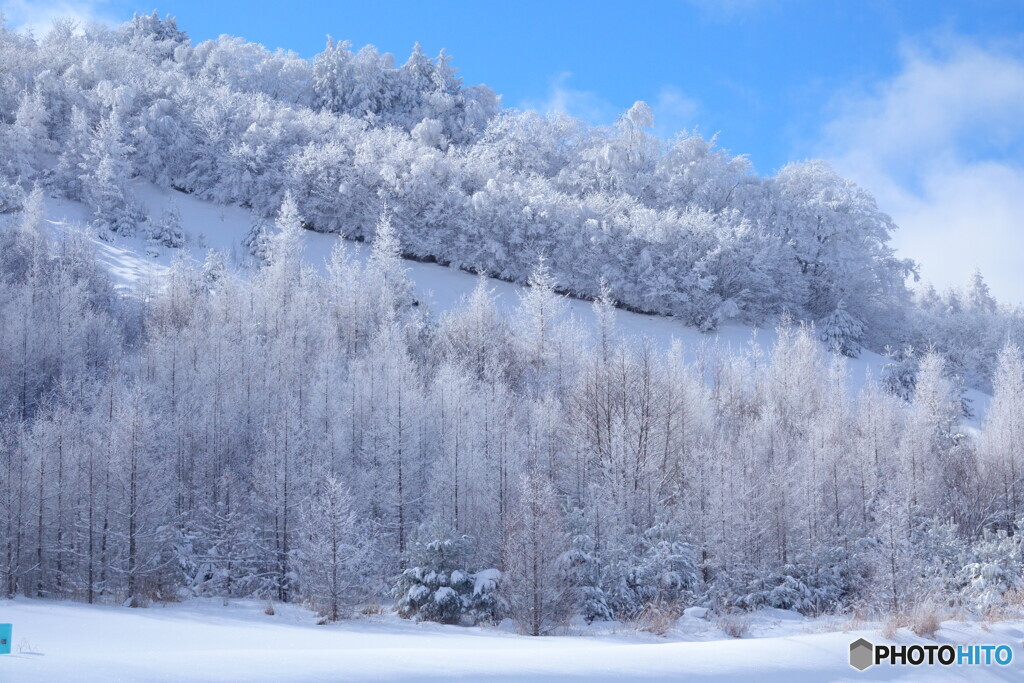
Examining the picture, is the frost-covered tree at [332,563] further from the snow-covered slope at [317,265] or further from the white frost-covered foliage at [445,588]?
the snow-covered slope at [317,265]

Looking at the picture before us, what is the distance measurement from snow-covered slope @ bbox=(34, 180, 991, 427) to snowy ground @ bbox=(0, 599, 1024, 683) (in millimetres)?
28220

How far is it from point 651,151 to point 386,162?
18.6m

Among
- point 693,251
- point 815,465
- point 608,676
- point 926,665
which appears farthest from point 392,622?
point 693,251

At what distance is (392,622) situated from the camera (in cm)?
1661

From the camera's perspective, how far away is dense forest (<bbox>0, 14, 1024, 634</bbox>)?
774 inches

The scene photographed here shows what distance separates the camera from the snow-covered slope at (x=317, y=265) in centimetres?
4047

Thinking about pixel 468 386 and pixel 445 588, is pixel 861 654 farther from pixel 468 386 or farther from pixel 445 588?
pixel 468 386

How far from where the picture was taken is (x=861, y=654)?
9.16 metres

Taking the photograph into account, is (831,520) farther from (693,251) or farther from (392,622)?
(693,251)

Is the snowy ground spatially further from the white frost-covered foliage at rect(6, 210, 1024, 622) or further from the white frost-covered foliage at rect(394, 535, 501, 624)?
the white frost-covered foliage at rect(6, 210, 1024, 622)

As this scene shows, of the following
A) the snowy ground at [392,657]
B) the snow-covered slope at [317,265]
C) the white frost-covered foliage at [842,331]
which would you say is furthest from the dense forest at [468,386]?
the snowy ground at [392,657]

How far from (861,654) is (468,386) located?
22.4 metres

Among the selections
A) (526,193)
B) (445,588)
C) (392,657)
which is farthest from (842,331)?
(392,657)

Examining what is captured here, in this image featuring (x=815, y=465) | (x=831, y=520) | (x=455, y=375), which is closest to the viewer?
(x=831, y=520)
